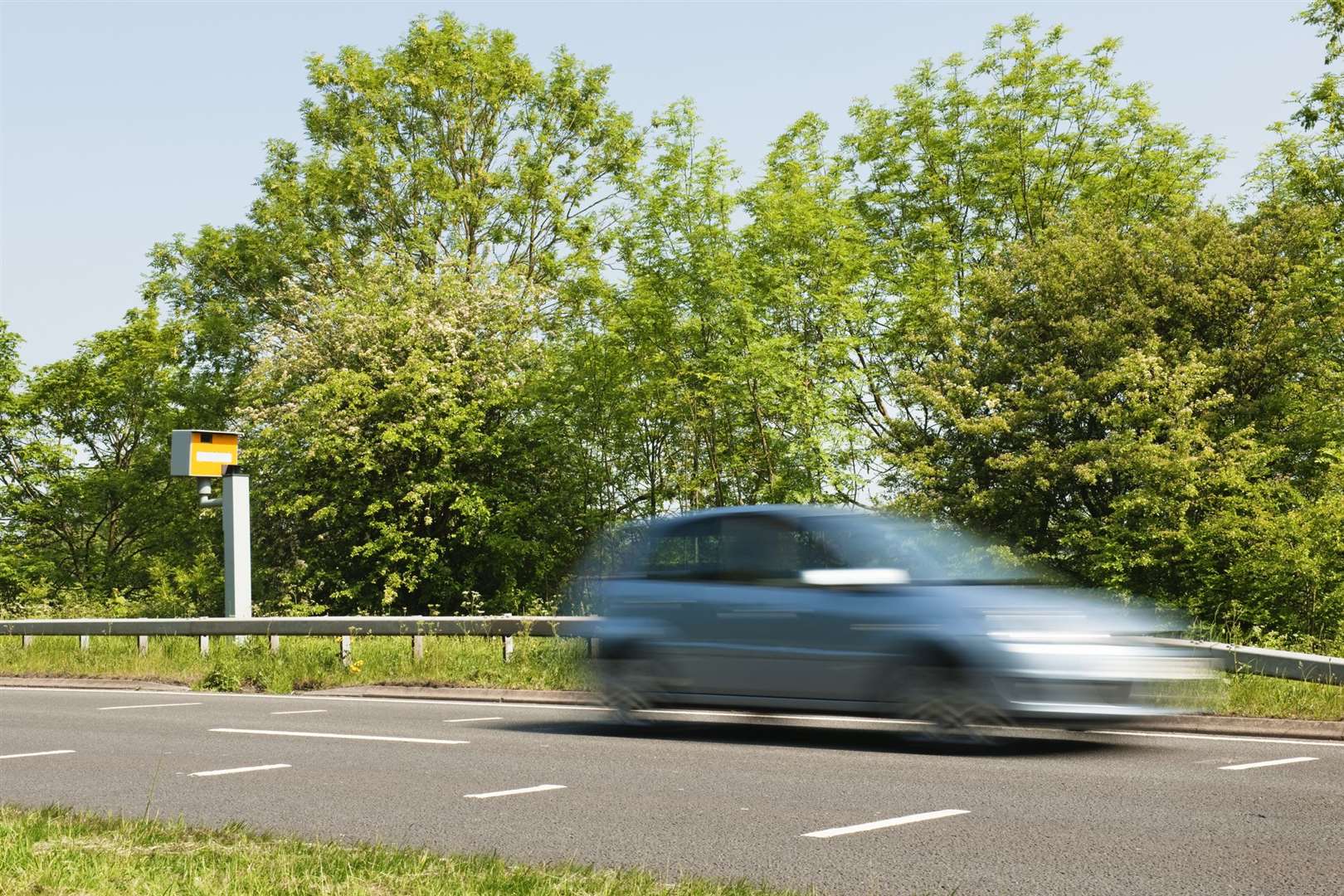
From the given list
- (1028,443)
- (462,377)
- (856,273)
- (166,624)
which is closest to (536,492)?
(462,377)

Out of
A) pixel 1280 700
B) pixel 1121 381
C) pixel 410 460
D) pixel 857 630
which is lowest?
pixel 1280 700

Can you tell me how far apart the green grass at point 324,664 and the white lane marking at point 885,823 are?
7.17 metres

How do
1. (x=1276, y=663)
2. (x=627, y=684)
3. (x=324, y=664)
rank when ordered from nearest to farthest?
(x=627, y=684) < (x=1276, y=663) < (x=324, y=664)

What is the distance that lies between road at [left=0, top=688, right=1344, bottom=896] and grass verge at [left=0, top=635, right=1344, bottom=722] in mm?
2109

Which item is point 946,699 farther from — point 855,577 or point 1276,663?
point 1276,663

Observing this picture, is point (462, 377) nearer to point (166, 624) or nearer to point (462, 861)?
point (166, 624)

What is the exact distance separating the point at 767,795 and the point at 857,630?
219 centimetres

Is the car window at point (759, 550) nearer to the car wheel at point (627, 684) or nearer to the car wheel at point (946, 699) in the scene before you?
the car wheel at point (627, 684)

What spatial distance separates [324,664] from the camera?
18422 mm

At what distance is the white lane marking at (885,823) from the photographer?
23.5 feet

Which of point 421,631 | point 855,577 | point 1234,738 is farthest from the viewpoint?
point 421,631

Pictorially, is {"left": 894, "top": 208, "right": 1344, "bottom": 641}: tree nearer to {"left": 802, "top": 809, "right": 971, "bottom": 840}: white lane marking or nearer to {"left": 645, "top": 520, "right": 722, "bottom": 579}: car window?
{"left": 645, "top": 520, "right": 722, "bottom": 579}: car window

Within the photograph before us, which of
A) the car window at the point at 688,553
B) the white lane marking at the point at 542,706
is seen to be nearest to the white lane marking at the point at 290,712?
the white lane marking at the point at 542,706

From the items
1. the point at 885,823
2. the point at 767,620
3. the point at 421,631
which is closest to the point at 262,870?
the point at 885,823
